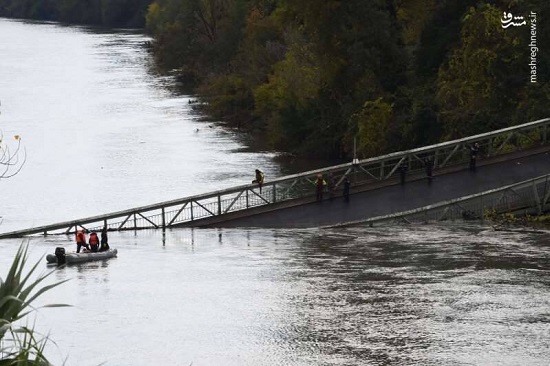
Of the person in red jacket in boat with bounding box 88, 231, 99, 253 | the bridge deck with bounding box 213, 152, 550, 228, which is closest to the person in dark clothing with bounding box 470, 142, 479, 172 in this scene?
the bridge deck with bounding box 213, 152, 550, 228

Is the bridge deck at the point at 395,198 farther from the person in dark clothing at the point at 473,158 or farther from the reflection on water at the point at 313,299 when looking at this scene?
the reflection on water at the point at 313,299

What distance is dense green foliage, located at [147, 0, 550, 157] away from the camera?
5319cm

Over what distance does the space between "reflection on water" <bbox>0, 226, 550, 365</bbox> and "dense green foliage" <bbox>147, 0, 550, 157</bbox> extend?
1612 centimetres

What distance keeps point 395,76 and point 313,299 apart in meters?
38.2

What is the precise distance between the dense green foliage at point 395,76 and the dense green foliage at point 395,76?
59 mm

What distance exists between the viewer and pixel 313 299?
2806 centimetres

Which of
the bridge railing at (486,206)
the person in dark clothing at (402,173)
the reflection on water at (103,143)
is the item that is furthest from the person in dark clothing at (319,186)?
the reflection on water at (103,143)

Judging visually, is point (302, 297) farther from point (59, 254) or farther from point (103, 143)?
point (103, 143)

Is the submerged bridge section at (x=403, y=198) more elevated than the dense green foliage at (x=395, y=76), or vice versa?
the dense green foliage at (x=395, y=76)

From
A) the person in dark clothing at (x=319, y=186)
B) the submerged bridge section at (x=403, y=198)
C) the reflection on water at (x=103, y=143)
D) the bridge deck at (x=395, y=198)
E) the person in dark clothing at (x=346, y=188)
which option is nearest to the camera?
the submerged bridge section at (x=403, y=198)

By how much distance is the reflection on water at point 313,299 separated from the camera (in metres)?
24.0

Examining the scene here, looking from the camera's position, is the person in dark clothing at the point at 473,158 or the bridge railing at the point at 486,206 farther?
the person in dark clothing at the point at 473,158

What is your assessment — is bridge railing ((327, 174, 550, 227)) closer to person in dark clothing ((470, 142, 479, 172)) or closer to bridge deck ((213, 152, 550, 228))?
bridge deck ((213, 152, 550, 228))

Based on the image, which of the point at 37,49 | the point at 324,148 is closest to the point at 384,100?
the point at 324,148
